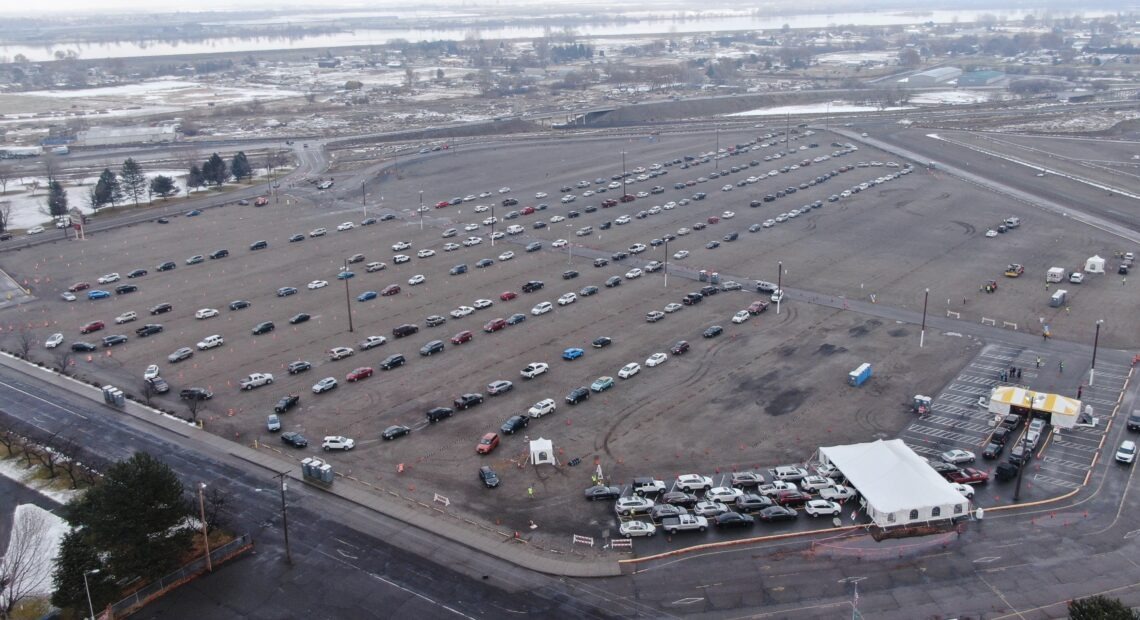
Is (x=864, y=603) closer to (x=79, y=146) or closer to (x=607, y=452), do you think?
(x=607, y=452)

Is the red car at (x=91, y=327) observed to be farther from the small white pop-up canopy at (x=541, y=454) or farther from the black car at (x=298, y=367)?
the small white pop-up canopy at (x=541, y=454)

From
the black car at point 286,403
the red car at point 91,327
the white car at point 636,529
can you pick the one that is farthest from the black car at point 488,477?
the red car at point 91,327

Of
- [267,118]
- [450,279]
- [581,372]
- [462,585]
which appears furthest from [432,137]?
[462,585]

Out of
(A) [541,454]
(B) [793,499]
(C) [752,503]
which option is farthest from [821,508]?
(A) [541,454]

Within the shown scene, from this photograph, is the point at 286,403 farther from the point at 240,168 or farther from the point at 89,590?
the point at 240,168

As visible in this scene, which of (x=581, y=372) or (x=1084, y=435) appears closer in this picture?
(x=1084, y=435)

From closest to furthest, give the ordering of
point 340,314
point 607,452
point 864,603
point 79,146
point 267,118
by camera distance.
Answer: point 864,603, point 607,452, point 340,314, point 79,146, point 267,118
